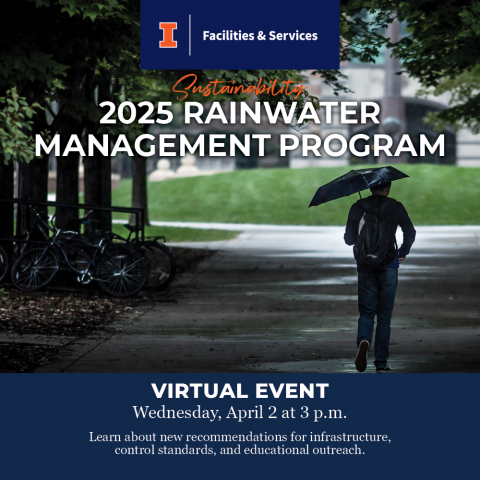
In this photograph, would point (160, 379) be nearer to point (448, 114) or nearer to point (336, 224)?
point (448, 114)

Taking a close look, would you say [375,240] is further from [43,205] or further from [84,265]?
[43,205]

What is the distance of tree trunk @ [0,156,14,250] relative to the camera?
15281mm

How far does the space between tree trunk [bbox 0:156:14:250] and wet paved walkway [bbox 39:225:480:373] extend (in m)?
2.76

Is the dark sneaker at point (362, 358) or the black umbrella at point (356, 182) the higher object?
the black umbrella at point (356, 182)

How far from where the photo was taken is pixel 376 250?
7828 millimetres

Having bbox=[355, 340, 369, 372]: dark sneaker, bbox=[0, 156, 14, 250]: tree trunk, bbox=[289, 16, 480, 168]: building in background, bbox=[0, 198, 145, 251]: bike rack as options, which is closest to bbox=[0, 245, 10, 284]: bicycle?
bbox=[0, 198, 145, 251]: bike rack

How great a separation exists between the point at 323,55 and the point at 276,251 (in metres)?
11.3

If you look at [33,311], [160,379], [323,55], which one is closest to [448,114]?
[323,55]

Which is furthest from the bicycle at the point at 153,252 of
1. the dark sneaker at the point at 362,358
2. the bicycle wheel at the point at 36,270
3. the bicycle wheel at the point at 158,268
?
the dark sneaker at the point at 362,358

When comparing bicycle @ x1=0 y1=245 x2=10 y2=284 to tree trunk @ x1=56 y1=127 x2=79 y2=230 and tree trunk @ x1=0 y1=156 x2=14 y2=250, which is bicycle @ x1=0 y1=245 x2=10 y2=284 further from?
tree trunk @ x1=56 y1=127 x2=79 y2=230

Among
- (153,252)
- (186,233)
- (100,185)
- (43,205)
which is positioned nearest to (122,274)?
(153,252)

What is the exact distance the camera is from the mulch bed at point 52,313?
362 inches

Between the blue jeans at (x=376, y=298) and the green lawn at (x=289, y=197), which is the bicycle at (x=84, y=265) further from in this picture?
the green lawn at (x=289, y=197)

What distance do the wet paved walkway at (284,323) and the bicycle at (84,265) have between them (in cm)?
86
